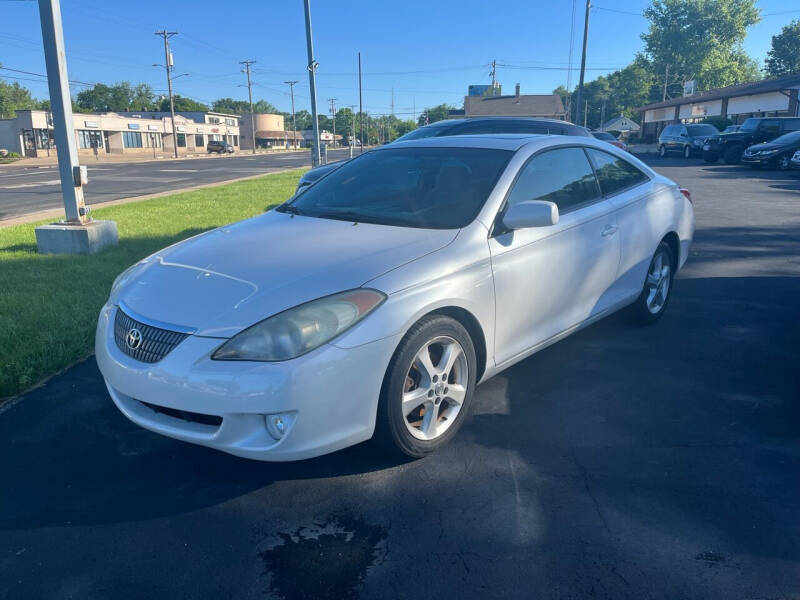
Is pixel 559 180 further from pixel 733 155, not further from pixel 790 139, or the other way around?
pixel 733 155

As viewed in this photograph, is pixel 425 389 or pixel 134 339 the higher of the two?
pixel 134 339

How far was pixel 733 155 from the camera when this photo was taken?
83.5 ft

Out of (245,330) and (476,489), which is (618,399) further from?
(245,330)

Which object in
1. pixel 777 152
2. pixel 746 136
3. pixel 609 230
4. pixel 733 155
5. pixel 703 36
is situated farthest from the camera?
pixel 703 36

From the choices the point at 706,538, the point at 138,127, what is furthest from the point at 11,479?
the point at 138,127

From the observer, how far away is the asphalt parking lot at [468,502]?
233cm

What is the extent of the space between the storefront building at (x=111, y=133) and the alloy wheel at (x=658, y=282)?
56.7 meters

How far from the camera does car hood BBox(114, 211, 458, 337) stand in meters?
2.79

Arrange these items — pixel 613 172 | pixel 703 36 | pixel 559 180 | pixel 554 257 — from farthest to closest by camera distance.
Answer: pixel 703 36, pixel 613 172, pixel 559 180, pixel 554 257

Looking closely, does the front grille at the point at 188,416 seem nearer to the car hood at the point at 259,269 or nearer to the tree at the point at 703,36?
the car hood at the point at 259,269

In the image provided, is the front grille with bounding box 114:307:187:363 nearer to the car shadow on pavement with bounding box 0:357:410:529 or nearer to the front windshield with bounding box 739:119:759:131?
the car shadow on pavement with bounding box 0:357:410:529

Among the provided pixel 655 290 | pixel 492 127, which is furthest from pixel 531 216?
pixel 492 127

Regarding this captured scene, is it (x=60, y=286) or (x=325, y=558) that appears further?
(x=60, y=286)

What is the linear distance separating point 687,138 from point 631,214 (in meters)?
30.2
